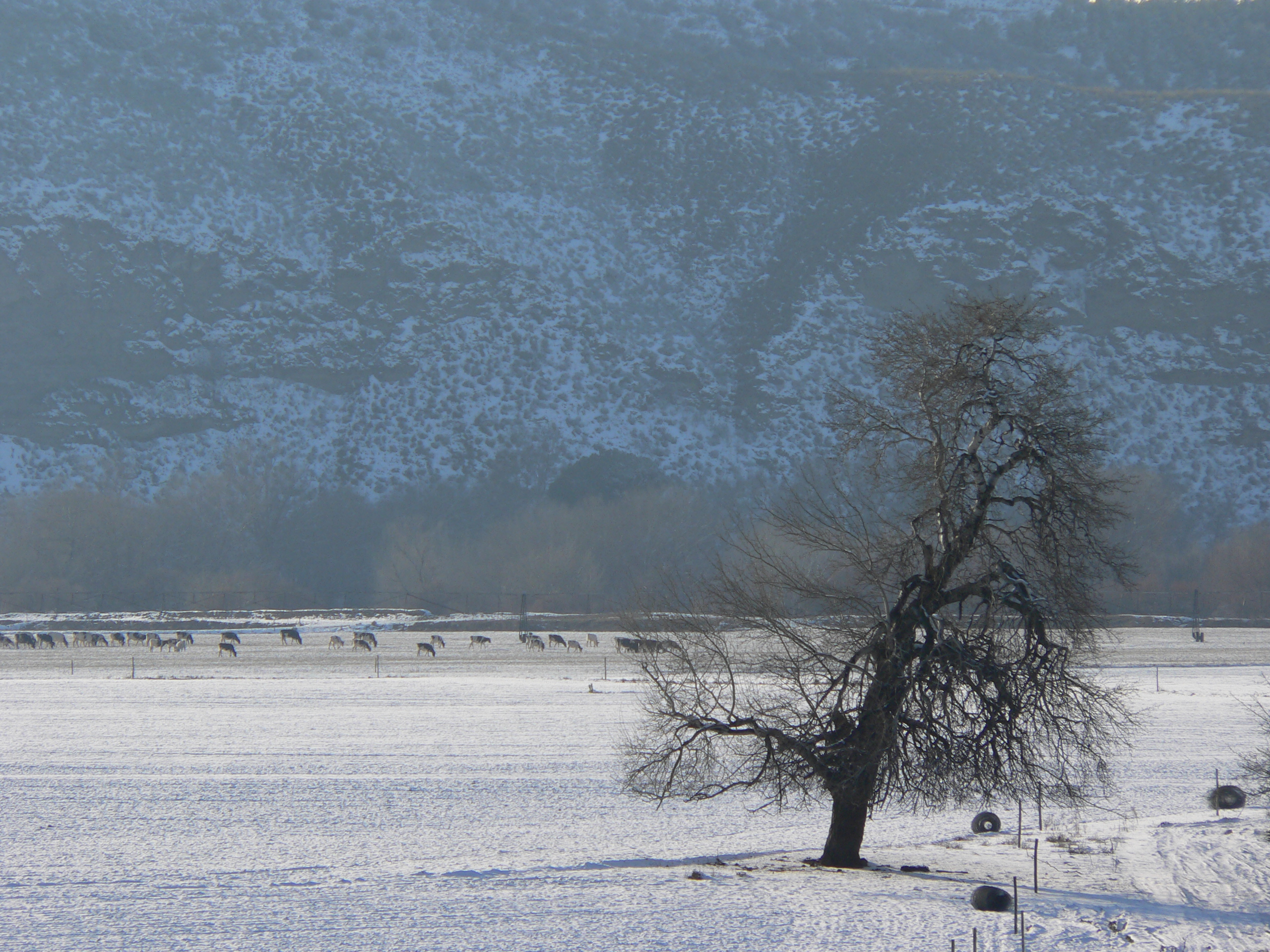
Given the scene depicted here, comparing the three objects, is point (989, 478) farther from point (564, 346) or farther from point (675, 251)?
point (675, 251)

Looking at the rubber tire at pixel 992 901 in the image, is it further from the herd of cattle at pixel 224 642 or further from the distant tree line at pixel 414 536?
the distant tree line at pixel 414 536

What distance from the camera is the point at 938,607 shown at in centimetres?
1195

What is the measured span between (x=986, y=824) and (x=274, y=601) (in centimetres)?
6374

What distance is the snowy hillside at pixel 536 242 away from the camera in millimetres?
95688

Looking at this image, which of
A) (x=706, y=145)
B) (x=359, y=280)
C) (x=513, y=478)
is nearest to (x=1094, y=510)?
(x=513, y=478)

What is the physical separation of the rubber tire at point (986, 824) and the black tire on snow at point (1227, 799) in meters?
3.04

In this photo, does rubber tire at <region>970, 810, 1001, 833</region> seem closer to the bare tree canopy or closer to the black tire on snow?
the bare tree canopy

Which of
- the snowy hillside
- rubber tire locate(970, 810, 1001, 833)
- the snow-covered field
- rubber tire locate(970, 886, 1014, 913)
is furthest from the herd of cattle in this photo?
the snowy hillside

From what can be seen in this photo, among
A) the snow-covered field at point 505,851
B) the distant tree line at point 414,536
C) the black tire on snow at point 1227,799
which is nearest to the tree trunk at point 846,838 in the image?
the snow-covered field at point 505,851

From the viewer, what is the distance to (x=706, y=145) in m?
128

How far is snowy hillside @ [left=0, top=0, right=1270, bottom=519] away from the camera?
95.7m

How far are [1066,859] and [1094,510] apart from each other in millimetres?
4217

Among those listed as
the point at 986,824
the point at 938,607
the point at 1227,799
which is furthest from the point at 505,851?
the point at 1227,799

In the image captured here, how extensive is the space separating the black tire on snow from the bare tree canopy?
16.2 ft
